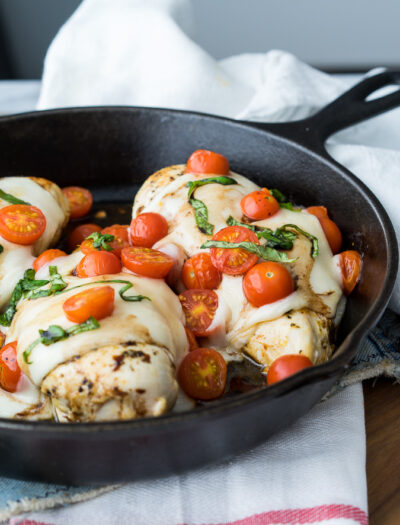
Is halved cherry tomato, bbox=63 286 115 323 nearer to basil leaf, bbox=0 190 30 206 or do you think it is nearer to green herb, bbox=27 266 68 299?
green herb, bbox=27 266 68 299

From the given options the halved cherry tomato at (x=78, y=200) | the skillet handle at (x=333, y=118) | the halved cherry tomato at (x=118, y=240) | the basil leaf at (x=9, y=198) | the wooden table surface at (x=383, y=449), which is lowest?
the wooden table surface at (x=383, y=449)

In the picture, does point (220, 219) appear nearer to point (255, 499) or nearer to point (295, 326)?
point (295, 326)

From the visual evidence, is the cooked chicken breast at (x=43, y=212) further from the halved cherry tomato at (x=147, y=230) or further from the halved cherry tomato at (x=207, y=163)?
the halved cherry tomato at (x=207, y=163)

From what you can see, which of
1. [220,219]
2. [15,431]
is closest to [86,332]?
[15,431]

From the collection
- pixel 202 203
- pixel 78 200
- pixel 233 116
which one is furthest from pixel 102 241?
pixel 233 116

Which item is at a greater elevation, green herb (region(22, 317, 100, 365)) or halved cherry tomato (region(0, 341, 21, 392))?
green herb (region(22, 317, 100, 365))

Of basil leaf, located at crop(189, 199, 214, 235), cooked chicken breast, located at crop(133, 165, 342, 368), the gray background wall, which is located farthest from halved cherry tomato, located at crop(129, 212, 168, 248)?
the gray background wall

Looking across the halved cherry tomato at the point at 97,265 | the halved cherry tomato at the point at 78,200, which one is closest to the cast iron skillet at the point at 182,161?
the halved cherry tomato at the point at 78,200
